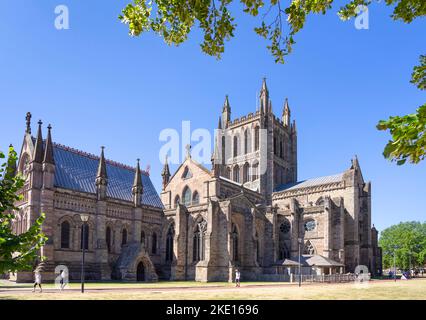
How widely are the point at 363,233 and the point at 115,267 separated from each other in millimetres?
38480

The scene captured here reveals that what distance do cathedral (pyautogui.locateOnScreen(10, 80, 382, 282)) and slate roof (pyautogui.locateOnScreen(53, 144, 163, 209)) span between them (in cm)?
15

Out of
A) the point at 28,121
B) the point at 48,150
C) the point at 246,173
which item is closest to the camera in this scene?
the point at 48,150

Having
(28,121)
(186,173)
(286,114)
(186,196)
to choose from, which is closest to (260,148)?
(286,114)

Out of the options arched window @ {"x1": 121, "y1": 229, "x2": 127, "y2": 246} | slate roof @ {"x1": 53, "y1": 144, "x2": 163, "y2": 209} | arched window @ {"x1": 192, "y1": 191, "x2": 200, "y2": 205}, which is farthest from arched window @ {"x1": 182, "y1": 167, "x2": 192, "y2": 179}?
arched window @ {"x1": 121, "y1": 229, "x2": 127, "y2": 246}

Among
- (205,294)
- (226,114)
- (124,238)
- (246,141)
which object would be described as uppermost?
(226,114)

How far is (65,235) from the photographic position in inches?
1634

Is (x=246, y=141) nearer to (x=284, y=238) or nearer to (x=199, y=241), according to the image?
(x=284, y=238)

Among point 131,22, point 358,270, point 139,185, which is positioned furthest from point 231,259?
point 131,22

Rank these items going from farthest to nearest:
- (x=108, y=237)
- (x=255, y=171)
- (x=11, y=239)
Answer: (x=255, y=171) → (x=108, y=237) → (x=11, y=239)

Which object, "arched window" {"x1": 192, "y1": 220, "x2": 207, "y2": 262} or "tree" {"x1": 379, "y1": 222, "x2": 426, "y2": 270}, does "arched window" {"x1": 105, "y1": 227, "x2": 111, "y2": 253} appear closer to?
"arched window" {"x1": 192, "y1": 220, "x2": 207, "y2": 262}

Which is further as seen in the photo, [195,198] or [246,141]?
[246,141]

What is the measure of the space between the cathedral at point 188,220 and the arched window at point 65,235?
0.10 metres

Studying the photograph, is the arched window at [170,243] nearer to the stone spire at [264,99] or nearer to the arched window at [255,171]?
the arched window at [255,171]

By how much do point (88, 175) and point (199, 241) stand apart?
15.3 meters
